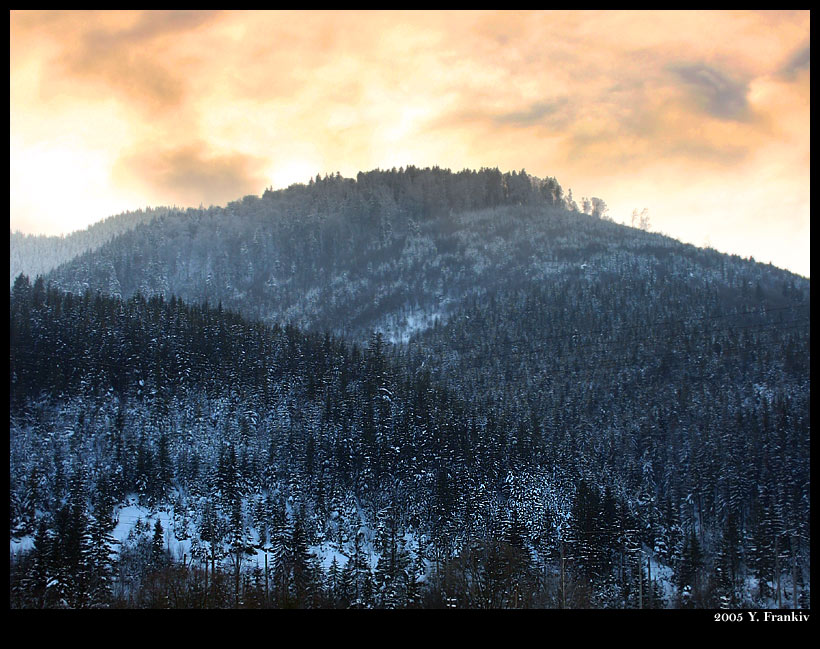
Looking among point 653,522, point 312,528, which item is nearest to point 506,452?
point 653,522

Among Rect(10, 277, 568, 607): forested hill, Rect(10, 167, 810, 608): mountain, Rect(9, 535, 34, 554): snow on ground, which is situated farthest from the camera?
Rect(10, 167, 810, 608): mountain

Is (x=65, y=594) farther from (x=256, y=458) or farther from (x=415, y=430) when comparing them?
(x=415, y=430)

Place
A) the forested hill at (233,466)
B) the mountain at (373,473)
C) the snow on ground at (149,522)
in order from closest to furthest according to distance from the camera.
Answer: the forested hill at (233,466) < the mountain at (373,473) < the snow on ground at (149,522)

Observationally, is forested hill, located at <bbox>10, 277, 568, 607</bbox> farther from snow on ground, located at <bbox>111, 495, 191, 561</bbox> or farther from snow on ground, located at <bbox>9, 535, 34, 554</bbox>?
snow on ground, located at <bbox>9, 535, 34, 554</bbox>

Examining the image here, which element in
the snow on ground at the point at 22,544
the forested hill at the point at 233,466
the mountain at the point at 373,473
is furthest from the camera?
the mountain at the point at 373,473

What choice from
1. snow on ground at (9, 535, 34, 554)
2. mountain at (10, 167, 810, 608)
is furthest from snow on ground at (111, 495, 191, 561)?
snow on ground at (9, 535, 34, 554)

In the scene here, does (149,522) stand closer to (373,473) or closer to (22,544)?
(22,544)

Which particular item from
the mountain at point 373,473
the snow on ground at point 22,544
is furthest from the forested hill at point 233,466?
the snow on ground at point 22,544

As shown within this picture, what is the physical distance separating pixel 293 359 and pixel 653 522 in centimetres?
6231

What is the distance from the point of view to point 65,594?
6119cm

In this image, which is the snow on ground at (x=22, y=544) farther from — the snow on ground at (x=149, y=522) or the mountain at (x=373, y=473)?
the snow on ground at (x=149, y=522)

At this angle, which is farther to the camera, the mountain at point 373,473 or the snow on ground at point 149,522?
the snow on ground at point 149,522

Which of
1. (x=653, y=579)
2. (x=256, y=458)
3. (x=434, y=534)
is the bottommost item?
(x=653, y=579)
